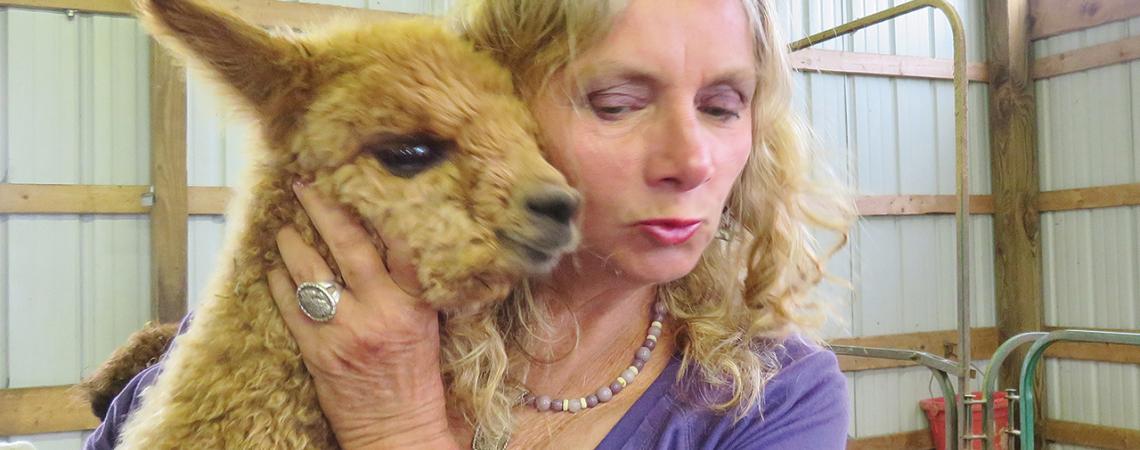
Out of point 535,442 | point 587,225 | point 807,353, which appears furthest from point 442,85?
point 807,353

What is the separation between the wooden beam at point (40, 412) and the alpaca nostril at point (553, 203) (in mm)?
4540

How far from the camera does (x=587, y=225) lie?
1.17 meters

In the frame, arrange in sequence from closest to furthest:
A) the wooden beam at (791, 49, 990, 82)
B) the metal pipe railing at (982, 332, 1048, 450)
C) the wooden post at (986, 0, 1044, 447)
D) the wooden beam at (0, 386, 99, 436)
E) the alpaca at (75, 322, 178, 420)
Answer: the alpaca at (75, 322, 178, 420), the metal pipe railing at (982, 332, 1048, 450), the wooden beam at (0, 386, 99, 436), the wooden beam at (791, 49, 990, 82), the wooden post at (986, 0, 1044, 447)

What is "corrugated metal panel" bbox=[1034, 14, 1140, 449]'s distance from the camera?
6484mm

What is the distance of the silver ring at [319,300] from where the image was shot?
3.52 feet

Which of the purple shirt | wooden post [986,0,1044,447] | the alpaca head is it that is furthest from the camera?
wooden post [986,0,1044,447]

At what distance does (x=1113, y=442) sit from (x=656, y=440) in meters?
6.68

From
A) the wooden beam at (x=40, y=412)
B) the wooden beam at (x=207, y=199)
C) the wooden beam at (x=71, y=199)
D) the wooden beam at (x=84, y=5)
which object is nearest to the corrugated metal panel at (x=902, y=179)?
the wooden beam at (x=207, y=199)

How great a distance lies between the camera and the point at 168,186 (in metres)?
4.81

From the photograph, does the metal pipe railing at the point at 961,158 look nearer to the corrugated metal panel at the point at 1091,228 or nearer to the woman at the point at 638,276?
the woman at the point at 638,276

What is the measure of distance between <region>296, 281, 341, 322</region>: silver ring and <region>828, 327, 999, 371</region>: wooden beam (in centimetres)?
621

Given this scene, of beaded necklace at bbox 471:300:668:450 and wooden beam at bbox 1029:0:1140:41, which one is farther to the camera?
wooden beam at bbox 1029:0:1140:41

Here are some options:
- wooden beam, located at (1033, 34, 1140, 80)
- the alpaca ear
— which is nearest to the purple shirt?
the alpaca ear

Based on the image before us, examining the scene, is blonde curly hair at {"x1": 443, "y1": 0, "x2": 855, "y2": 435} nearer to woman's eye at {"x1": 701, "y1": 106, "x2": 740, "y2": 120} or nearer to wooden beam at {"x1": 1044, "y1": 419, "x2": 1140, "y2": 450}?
woman's eye at {"x1": 701, "y1": 106, "x2": 740, "y2": 120}
